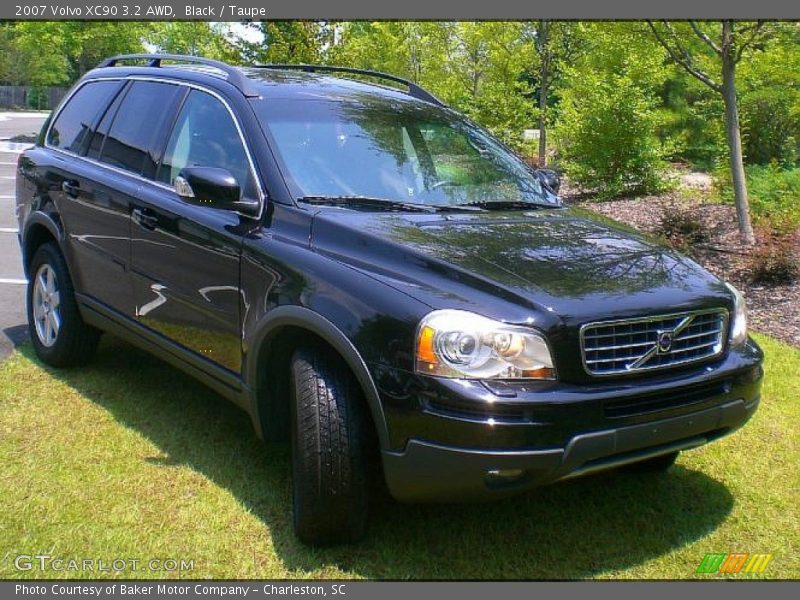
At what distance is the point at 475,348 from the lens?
3033 mm

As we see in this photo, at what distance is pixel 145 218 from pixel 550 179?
7.31 feet

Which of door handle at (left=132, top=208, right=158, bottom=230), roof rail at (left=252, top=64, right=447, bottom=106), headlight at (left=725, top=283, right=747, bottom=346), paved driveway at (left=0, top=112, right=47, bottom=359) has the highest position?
roof rail at (left=252, top=64, right=447, bottom=106)

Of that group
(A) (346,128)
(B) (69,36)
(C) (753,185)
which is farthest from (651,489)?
(B) (69,36)

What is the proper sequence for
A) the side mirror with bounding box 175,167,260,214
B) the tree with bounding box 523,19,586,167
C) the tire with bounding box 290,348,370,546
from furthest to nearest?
the tree with bounding box 523,19,586,167 < the side mirror with bounding box 175,167,260,214 < the tire with bounding box 290,348,370,546

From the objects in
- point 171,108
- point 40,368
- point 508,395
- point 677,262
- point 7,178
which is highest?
point 171,108

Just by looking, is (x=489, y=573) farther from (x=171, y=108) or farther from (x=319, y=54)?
(x=319, y=54)

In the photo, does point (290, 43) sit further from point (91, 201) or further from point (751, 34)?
point (91, 201)

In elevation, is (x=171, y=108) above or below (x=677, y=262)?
above

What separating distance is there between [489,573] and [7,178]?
15.9m

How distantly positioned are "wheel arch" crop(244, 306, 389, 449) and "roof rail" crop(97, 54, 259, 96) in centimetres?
127

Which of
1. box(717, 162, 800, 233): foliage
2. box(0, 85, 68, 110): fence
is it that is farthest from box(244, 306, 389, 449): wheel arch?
box(0, 85, 68, 110): fence

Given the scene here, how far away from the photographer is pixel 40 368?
5625 millimetres

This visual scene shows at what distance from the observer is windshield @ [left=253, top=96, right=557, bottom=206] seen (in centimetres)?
400

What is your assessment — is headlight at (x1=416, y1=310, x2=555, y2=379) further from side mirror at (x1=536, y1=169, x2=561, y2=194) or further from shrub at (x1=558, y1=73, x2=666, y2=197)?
shrub at (x1=558, y1=73, x2=666, y2=197)
